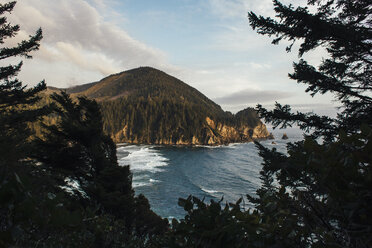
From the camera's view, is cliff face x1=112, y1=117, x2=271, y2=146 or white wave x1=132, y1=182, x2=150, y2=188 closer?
white wave x1=132, y1=182, x2=150, y2=188

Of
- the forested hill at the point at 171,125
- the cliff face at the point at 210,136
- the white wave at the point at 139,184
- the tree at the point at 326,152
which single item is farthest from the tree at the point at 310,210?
the forested hill at the point at 171,125

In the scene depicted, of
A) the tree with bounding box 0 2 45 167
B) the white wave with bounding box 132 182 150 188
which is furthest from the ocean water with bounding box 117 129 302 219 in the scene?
the tree with bounding box 0 2 45 167

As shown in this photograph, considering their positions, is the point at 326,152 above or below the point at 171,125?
below

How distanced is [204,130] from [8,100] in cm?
10576

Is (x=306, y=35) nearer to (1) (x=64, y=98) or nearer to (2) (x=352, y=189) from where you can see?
(2) (x=352, y=189)

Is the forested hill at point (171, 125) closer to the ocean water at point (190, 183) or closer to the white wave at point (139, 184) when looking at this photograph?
the ocean water at point (190, 183)

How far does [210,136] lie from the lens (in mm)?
109312

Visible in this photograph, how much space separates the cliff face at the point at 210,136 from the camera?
360 ft

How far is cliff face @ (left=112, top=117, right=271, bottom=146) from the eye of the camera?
110 m

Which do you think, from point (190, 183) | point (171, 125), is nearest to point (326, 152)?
point (190, 183)

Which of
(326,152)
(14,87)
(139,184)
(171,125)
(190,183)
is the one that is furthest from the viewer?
(171,125)

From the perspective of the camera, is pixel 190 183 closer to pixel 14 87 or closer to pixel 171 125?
pixel 14 87

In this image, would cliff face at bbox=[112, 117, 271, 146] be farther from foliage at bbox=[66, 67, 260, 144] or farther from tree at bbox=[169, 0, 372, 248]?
tree at bbox=[169, 0, 372, 248]

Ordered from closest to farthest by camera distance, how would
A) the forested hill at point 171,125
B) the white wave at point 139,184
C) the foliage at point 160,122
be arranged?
the white wave at point 139,184 → the forested hill at point 171,125 → the foliage at point 160,122
